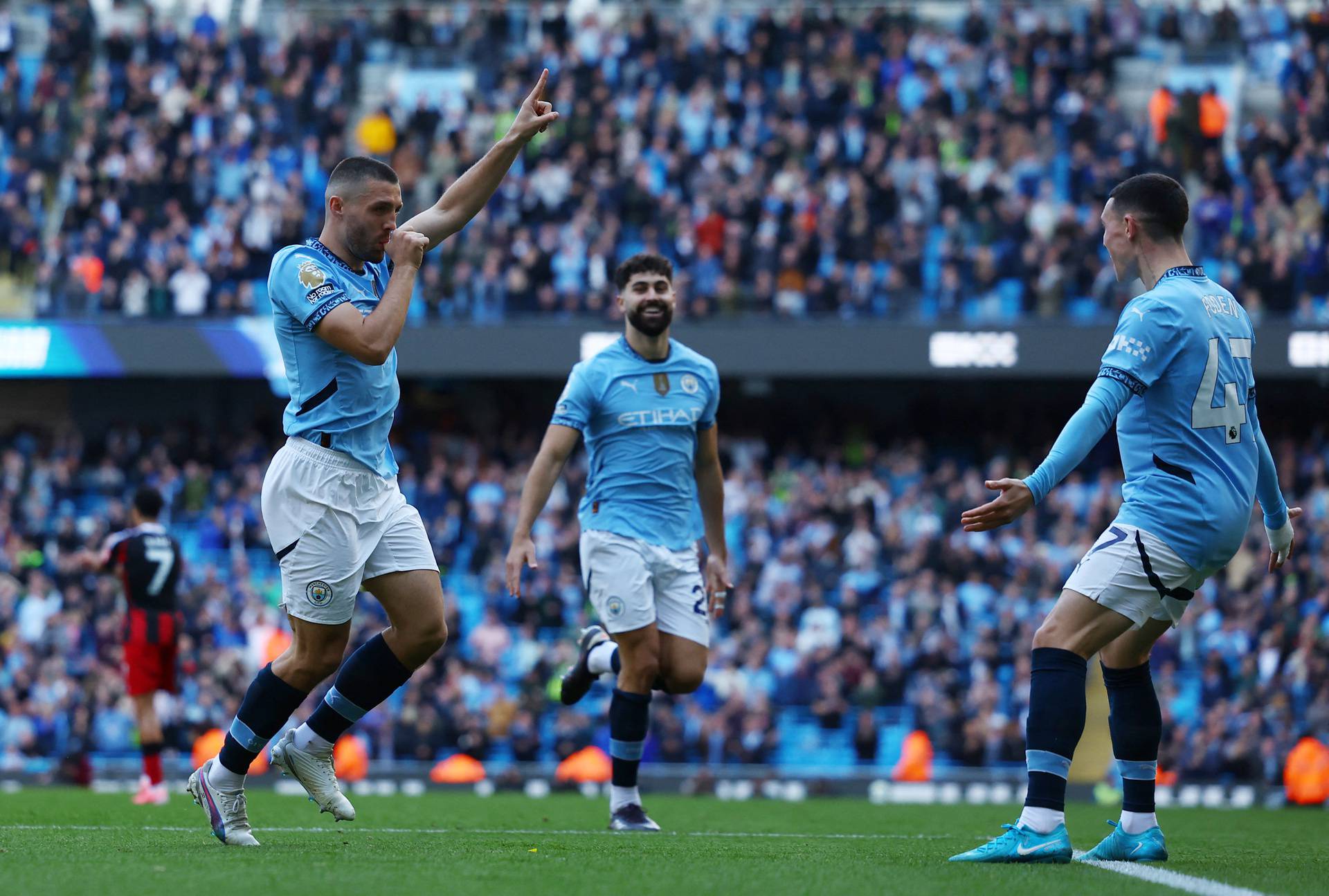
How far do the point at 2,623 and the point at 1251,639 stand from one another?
14.4m

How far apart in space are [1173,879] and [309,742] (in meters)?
3.27

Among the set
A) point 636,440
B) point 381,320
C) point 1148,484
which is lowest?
point 1148,484

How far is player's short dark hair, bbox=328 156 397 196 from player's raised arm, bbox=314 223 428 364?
15.3 inches

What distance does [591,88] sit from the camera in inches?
896

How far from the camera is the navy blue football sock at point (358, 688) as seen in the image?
6336mm

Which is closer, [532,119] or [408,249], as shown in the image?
[408,249]

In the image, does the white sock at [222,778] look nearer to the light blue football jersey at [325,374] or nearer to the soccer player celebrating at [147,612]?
the light blue football jersey at [325,374]

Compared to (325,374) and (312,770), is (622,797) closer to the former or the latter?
(312,770)

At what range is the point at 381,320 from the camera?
5.74 meters

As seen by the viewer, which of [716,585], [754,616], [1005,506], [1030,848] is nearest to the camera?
[1005,506]

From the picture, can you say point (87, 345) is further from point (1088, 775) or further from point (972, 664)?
point (1088, 775)

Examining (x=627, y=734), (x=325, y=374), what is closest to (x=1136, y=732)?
(x=627, y=734)

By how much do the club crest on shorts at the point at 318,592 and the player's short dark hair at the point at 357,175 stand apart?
1503 mm

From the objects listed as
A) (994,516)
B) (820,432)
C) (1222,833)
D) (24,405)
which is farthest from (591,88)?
(994,516)
